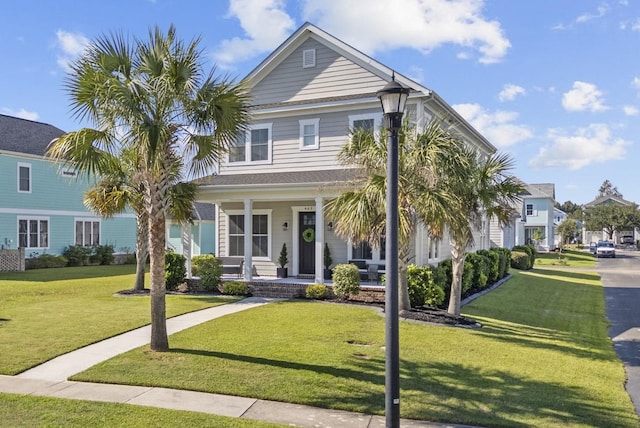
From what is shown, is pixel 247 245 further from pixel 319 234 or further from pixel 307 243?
pixel 319 234

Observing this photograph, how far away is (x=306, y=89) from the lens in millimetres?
17062

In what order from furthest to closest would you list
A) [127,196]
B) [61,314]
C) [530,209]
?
1. [530,209]
2. [127,196]
3. [61,314]

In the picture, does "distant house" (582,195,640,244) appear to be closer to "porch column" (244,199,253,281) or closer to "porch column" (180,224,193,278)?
"porch column" (244,199,253,281)

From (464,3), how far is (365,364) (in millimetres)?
9191

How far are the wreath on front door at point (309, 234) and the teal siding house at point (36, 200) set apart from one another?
1361 centimetres

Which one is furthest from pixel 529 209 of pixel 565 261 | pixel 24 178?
pixel 24 178

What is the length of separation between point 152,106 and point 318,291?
7.68 meters

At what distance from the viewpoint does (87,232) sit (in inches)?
1180

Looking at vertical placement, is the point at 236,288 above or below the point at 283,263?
below

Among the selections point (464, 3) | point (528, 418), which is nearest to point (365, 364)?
point (528, 418)

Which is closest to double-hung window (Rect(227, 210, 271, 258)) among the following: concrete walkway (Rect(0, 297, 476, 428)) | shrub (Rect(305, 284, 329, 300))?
shrub (Rect(305, 284, 329, 300))

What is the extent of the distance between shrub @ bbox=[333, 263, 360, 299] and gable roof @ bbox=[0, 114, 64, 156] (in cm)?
1977

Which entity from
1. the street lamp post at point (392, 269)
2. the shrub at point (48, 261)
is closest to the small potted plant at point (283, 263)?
the street lamp post at point (392, 269)

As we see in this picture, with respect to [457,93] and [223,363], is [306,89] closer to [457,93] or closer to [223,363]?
[457,93]
